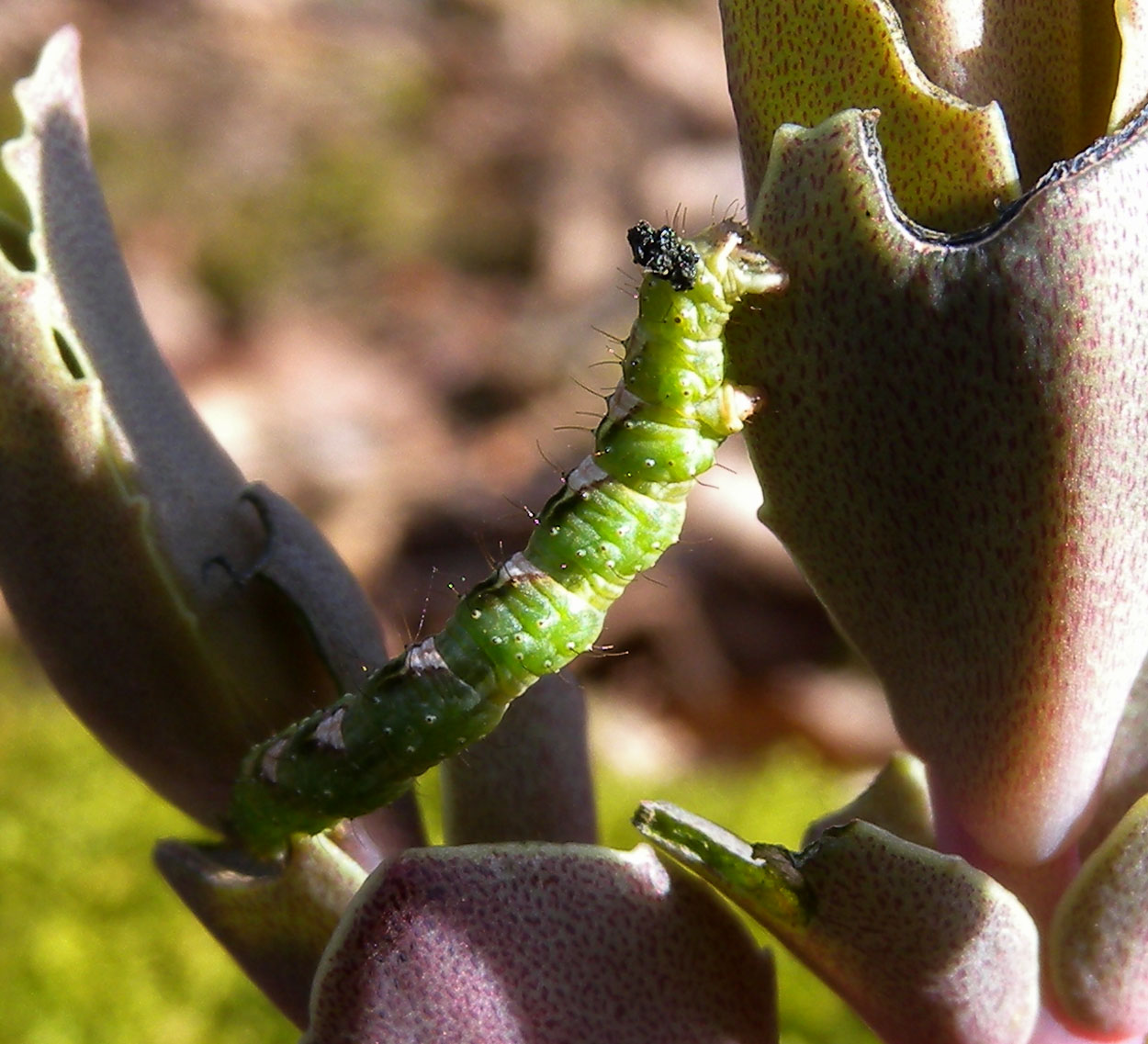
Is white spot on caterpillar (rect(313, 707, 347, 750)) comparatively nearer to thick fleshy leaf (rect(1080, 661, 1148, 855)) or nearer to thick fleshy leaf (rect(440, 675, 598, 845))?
thick fleshy leaf (rect(440, 675, 598, 845))

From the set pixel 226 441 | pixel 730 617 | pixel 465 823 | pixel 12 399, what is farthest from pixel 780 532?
pixel 226 441

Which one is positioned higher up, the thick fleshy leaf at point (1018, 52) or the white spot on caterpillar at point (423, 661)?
the thick fleshy leaf at point (1018, 52)

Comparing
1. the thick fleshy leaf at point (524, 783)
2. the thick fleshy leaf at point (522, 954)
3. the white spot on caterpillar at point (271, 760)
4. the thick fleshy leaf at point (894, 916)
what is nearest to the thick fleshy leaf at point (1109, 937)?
the thick fleshy leaf at point (894, 916)

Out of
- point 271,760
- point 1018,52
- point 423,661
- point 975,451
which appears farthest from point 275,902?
point 1018,52

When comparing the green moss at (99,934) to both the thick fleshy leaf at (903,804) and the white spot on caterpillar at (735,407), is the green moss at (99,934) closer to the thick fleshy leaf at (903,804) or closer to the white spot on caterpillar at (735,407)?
the thick fleshy leaf at (903,804)

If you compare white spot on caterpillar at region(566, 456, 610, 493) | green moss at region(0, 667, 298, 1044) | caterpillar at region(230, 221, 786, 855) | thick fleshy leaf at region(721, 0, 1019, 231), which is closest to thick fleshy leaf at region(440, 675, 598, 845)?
caterpillar at region(230, 221, 786, 855)

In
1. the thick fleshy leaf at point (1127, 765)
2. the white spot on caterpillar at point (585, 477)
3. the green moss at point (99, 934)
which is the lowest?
the green moss at point (99, 934)

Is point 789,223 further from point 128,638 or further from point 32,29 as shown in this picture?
point 32,29

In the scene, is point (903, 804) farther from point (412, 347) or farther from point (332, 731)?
point (412, 347)
